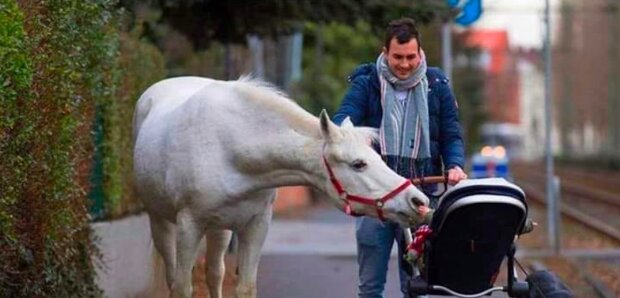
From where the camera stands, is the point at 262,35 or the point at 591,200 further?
the point at 591,200

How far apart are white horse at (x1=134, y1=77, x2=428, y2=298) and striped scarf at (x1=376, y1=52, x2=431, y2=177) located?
0.96ft

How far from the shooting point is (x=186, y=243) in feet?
29.5

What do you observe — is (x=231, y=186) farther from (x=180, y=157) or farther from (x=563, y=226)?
(x=563, y=226)

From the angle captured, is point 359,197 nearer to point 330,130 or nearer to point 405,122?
point 330,130

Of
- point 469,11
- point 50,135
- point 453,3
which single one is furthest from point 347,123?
point 469,11

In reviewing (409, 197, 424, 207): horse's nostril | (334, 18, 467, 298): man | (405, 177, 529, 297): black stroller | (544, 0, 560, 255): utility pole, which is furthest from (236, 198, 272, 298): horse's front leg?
(544, 0, 560, 255): utility pole

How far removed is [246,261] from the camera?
904 cm

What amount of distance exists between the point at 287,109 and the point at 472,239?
1.44m

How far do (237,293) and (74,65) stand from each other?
2.04m

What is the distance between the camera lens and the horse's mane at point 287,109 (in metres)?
8.27

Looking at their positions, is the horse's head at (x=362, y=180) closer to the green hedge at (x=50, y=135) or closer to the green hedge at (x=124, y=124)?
the green hedge at (x=50, y=135)

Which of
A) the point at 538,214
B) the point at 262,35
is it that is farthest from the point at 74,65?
the point at 538,214

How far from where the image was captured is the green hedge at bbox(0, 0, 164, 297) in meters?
8.62

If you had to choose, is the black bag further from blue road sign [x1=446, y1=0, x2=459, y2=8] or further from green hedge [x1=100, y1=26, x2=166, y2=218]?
blue road sign [x1=446, y1=0, x2=459, y2=8]
